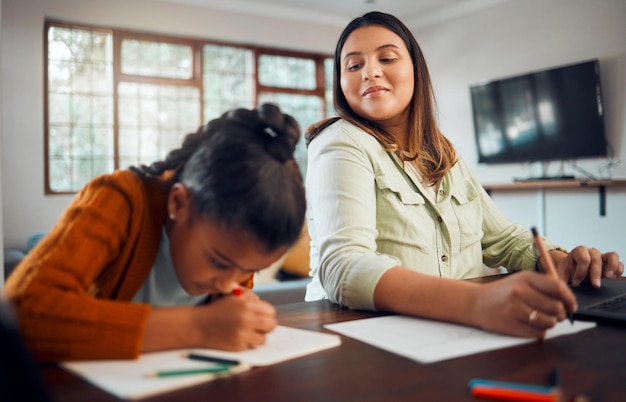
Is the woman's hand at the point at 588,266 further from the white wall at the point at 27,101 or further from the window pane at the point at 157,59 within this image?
the window pane at the point at 157,59

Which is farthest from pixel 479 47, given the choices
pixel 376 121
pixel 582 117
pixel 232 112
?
pixel 232 112

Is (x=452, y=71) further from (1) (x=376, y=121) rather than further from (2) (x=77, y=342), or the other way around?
(2) (x=77, y=342)

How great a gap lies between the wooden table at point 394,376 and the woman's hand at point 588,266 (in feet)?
1.49

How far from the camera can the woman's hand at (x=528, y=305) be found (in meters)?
0.79

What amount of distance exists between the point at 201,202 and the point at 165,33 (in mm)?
5165

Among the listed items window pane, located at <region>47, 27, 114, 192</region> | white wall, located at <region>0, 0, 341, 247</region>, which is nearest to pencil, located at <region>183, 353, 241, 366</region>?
white wall, located at <region>0, 0, 341, 247</region>

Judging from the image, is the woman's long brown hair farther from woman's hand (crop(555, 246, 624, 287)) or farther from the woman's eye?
the woman's eye

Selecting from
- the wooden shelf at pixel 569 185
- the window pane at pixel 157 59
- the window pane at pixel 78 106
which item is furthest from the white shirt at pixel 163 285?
the window pane at pixel 157 59

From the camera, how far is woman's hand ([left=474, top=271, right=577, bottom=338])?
789 millimetres

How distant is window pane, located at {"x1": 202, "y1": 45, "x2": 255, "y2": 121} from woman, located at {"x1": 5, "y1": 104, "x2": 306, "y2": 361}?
5048mm

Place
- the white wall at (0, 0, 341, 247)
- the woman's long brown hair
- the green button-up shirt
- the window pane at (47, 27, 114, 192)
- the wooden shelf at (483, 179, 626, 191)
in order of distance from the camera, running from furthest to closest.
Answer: the window pane at (47, 27, 114, 192) < the white wall at (0, 0, 341, 247) < the wooden shelf at (483, 179, 626, 191) < the woman's long brown hair < the green button-up shirt

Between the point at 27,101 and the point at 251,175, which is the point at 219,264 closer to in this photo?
the point at 251,175

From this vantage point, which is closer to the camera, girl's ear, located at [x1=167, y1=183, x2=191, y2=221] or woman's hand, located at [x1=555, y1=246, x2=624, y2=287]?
girl's ear, located at [x1=167, y1=183, x2=191, y2=221]

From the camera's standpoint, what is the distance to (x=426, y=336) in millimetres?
805
